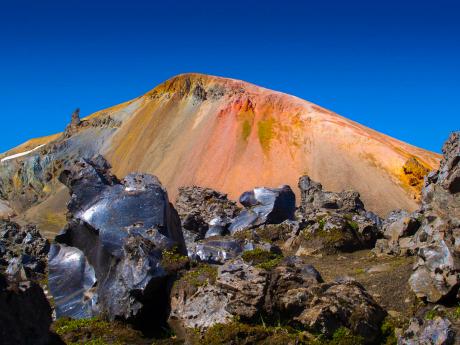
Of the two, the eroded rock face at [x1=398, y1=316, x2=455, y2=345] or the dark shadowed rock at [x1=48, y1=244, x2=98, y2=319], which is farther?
the dark shadowed rock at [x1=48, y1=244, x2=98, y2=319]

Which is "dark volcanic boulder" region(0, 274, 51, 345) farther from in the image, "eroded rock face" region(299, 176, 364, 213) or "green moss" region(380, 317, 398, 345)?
"eroded rock face" region(299, 176, 364, 213)

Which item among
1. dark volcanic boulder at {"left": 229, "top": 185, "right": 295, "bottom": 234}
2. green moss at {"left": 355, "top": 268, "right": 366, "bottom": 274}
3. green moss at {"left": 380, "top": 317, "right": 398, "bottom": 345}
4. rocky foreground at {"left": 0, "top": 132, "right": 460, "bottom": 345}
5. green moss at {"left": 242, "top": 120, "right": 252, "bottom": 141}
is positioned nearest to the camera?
rocky foreground at {"left": 0, "top": 132, "right": 460, "bottom": 345}

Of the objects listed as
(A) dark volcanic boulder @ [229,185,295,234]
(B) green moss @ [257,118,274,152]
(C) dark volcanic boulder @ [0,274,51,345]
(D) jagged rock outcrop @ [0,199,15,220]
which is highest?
(B) green moss @ [257,118,274,152]

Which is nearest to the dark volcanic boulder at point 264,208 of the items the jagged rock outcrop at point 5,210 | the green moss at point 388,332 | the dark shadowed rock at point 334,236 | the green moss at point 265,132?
the dark shadowed rock at point 334,236

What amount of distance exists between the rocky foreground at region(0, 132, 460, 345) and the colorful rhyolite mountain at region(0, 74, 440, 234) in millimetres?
40102

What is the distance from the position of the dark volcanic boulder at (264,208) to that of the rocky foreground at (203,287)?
10556 millimetres

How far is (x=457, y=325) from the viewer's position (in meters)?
9.73

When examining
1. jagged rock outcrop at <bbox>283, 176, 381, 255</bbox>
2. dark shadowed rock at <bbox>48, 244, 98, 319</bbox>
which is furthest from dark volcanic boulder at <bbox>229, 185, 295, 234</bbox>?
dark shadowed rock at <bbox>48, 244, 98, 319</bbox>

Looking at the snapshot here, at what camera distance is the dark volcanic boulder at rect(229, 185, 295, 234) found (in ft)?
95.6

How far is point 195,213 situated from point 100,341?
69.1ft

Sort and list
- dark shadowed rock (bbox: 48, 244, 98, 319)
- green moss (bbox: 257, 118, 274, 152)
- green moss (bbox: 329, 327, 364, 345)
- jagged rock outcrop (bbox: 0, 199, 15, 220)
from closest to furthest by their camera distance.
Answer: green moss (bbox: 329, 327, 364, 345) < dark shadowed rock (bbox: 48, 244, 98, 319) < green moss (bbox: 257, 118, 274, 152) < jagged rock outcrop (bbox: 0, 199, 15, 220)

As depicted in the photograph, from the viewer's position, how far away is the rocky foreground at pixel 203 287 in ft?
32.7

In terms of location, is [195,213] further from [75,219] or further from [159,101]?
[159,101]

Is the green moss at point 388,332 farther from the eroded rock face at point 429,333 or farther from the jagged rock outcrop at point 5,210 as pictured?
the jagged rock outcrop at point 5,210
